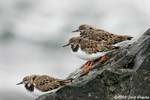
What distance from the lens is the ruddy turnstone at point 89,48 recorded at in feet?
51.1

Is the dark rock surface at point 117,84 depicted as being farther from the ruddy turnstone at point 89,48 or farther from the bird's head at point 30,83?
the ruddy turnstone at point 89,48

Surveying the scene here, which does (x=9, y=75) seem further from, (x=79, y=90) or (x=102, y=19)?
(x=79, y=90)

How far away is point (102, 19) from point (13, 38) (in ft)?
34.1

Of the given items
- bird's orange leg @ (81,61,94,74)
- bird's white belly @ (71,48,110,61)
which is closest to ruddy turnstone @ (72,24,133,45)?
bird's white belly @ (71,48,110,61)

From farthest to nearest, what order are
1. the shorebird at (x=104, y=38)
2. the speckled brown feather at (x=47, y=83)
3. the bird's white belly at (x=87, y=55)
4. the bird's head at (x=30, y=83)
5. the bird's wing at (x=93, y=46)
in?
the shorebird at (x=104, y=38)
the bird's white belly at (x=87, y=55)
the bird's wing at (x=93, y=46)
the bird's head at (x=30, y=83)
the speckled brown feather at (x=47, y=83)

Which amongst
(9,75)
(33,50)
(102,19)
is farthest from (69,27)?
(9,75)

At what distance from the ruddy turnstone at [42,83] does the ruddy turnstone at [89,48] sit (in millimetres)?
1461

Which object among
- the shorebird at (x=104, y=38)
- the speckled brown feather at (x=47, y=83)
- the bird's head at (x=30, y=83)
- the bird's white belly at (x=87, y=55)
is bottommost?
the speckled brown feather at (x=47, y=83)

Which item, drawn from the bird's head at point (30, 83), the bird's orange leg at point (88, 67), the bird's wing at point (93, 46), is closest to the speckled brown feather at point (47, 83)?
the bird's head at point (30, 83)

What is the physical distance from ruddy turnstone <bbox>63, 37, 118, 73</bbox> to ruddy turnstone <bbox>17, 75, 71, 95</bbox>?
1461mm

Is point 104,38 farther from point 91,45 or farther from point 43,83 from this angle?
point 43,83

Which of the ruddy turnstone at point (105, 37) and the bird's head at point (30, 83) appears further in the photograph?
the ruddy turnstone at point (105, 37)

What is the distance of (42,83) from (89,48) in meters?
1.80

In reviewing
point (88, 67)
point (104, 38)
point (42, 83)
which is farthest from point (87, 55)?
point (42, 83)
